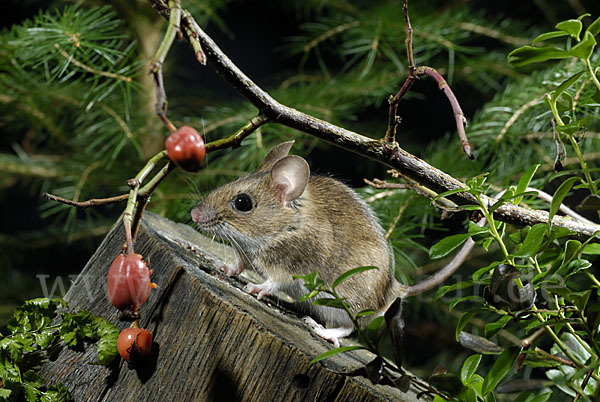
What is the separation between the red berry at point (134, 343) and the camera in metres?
0.63

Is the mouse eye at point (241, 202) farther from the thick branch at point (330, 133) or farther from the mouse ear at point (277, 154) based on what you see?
the thick branch at point (330, 133)

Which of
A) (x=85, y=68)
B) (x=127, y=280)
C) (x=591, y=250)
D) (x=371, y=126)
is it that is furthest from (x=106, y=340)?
(x=371, y=126)

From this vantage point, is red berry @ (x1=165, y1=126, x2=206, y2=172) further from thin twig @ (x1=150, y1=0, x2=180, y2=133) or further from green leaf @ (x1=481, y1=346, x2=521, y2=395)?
green leaf @ (x1=481, y1=346, x2=521, y2=395)

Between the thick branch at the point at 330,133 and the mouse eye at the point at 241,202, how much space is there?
422mm

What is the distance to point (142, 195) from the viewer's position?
53 cm

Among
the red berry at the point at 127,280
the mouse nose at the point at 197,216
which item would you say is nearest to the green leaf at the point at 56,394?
the red berry at the point at 127,280

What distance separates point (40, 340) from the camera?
27.9 inches

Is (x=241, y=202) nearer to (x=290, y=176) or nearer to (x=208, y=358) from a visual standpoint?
(x=290, y=176)

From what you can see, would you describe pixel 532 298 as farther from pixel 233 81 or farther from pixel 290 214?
pixel 290 214

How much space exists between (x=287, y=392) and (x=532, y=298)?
0.85ft

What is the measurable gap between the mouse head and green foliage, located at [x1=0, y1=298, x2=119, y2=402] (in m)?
0.33

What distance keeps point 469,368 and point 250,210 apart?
56 cm

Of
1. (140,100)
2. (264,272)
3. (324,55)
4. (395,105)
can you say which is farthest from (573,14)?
(395,105)

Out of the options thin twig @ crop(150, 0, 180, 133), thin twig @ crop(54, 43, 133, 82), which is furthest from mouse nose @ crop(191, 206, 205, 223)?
thin twig @ crop(150, 0, 180, 133)
